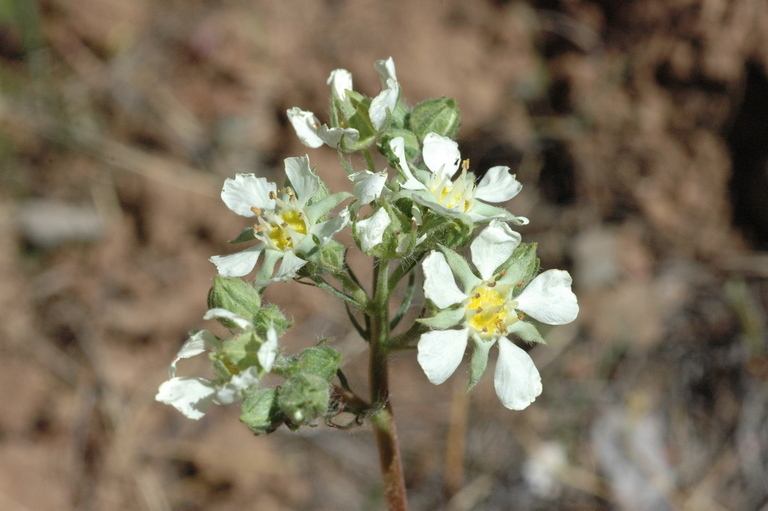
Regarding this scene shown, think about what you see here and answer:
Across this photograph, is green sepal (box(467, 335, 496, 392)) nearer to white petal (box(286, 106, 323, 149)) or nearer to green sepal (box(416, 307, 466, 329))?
green sepal (box(416, 307, 466, 329))

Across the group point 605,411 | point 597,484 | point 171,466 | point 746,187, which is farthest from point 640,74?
point 171,466

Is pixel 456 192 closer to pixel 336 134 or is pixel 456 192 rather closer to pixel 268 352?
A: pixel 336 134

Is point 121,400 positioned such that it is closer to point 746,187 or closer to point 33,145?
point 33,145

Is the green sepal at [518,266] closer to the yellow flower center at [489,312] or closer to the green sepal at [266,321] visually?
the yellow flower center at [489,312]

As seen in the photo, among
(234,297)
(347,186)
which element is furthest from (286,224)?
(347,186)

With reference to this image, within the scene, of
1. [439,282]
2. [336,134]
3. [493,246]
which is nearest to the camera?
[439,282]

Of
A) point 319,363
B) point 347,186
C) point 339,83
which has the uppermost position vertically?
point 339,83
